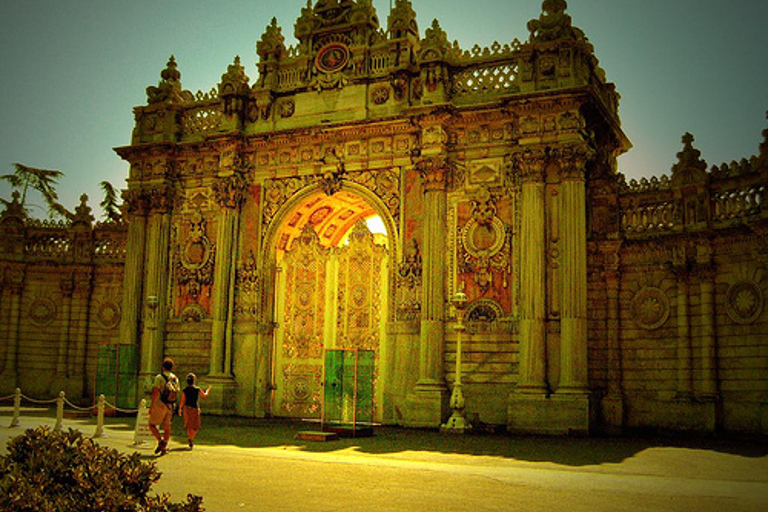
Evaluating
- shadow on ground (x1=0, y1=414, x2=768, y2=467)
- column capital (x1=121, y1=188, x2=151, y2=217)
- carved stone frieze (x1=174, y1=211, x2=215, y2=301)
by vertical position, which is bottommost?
shadow on ground (x1=0, y1=414, x2=768, y2=467)

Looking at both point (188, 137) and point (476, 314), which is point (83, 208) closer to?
point (188, 137)

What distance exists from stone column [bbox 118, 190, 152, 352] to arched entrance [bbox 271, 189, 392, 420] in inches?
181

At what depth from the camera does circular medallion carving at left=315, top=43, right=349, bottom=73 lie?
23.0 meters

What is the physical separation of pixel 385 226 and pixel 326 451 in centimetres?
866

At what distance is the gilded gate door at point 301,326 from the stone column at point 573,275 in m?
7.24

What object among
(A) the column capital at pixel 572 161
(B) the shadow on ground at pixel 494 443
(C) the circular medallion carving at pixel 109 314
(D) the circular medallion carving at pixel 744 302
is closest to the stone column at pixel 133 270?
(C) the circular medallion carving at pixel 109 314

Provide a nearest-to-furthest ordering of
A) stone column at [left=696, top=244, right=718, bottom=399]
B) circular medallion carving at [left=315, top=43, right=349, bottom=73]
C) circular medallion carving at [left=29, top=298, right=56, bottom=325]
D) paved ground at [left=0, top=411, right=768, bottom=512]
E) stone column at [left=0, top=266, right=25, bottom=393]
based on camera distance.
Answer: paved ground at [left=0, top=411, right=768, bottom=512] → stone column at [left=696, top=244, right=718, bottom=399] → circular medallion carving at [left=315, top=43, right=349, bottom=73] → stone column at [left=0, top=266, right=25, bottom=393] → circular medallion carving at [left=29, top=298, right=56, bottom=325]

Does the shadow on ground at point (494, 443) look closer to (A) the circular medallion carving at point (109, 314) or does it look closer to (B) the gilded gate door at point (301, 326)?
(B) the gilded gate door at point (301, 326)

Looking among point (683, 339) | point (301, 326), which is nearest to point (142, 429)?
point (301, 326)

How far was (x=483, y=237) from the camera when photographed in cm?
2034

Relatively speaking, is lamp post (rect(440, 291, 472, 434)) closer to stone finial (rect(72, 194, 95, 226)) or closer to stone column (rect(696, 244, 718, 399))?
stone column (rect(696, 244, 718, 399))

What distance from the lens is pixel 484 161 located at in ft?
67.8

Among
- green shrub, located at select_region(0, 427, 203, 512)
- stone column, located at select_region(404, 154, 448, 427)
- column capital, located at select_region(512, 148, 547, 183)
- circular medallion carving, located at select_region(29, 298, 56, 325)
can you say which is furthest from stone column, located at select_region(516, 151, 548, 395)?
circular medallion carving, located at select_region(29, 298, 56, 325)

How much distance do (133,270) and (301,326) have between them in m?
5.82
